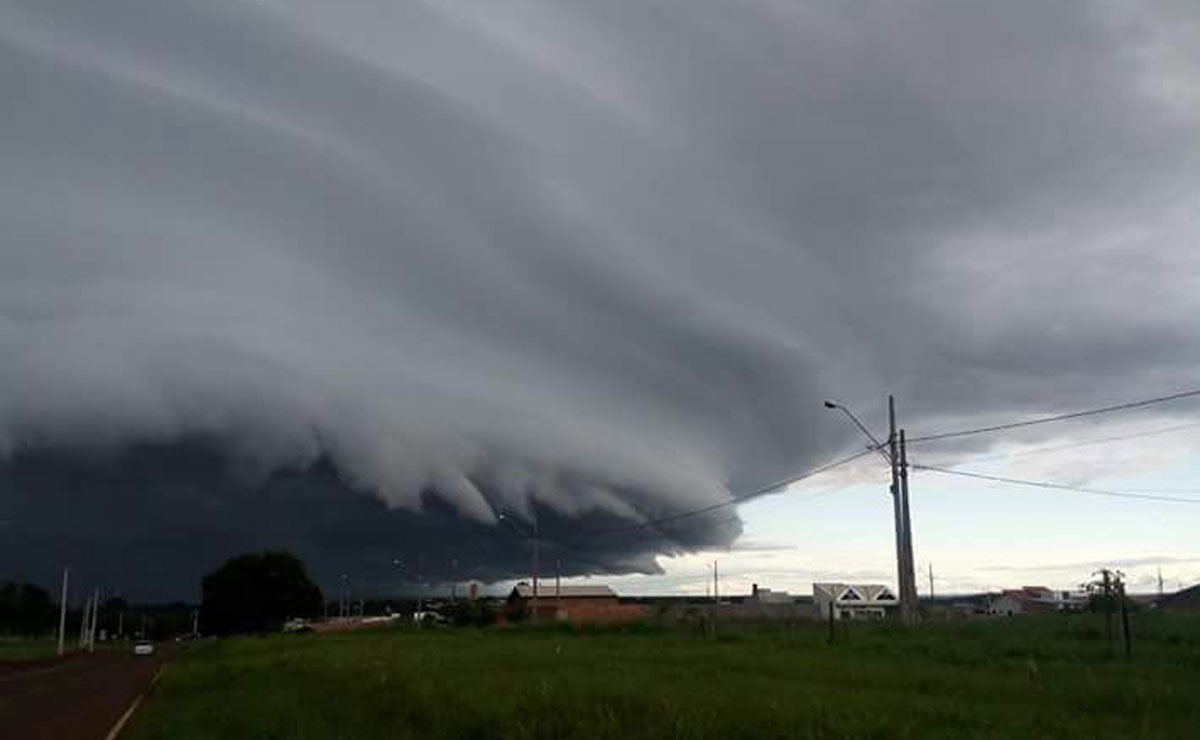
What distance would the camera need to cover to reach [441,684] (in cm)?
2144

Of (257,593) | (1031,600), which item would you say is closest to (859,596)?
(1031,600)

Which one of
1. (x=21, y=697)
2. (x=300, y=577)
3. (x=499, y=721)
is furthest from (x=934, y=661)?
(x=300, y=577)

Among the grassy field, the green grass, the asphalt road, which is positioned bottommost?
the green grass

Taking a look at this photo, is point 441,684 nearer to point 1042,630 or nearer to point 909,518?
point 1042,630

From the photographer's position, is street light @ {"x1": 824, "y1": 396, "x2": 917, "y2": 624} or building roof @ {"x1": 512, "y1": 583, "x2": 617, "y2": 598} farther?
building roof @ {"x1": 512, "y1": 583, "x2": 617, "y2": 598}

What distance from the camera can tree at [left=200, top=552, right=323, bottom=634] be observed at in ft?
496

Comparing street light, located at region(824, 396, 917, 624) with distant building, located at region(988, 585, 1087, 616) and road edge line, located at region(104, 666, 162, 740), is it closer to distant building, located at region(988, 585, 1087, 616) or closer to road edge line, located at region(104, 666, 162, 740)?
road edge line, located at region(104, 666, 162, 740)

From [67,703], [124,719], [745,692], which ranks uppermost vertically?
[745,692]

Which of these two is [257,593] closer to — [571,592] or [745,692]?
[571,592]

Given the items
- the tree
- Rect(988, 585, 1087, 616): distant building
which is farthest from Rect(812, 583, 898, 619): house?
the tree

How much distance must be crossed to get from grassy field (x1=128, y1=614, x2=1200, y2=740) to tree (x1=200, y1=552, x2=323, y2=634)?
120 meters

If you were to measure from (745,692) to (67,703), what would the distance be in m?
27.8

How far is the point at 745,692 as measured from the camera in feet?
59.7

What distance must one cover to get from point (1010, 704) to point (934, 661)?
9481 mm
